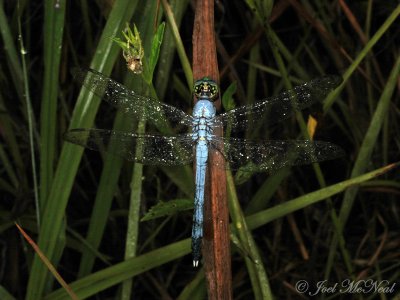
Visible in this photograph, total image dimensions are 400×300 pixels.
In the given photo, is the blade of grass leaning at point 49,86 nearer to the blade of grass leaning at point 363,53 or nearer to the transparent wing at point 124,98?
the transparent wing at point 124,98

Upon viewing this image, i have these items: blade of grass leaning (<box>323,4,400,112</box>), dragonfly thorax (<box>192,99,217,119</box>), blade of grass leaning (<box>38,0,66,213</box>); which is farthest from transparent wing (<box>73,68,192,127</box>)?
blade of grass leaning (<box>323,4,400,112</box>)

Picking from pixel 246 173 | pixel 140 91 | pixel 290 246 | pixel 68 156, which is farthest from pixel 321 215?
pixel 68 156

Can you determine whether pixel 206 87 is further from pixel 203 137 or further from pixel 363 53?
pixel 363 53

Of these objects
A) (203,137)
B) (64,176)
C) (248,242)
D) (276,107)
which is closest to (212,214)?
(248,242)

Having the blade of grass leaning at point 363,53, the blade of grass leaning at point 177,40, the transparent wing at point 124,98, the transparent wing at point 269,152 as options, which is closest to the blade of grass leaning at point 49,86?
the transparent wing at point 124,98

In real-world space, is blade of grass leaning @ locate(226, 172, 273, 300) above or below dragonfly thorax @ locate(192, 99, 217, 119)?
below

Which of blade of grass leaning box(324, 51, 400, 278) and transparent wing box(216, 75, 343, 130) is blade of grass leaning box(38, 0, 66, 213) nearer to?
transparent wing box(216, 75, 343, 130)

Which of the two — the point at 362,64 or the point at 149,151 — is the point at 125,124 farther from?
the point at 362,64
